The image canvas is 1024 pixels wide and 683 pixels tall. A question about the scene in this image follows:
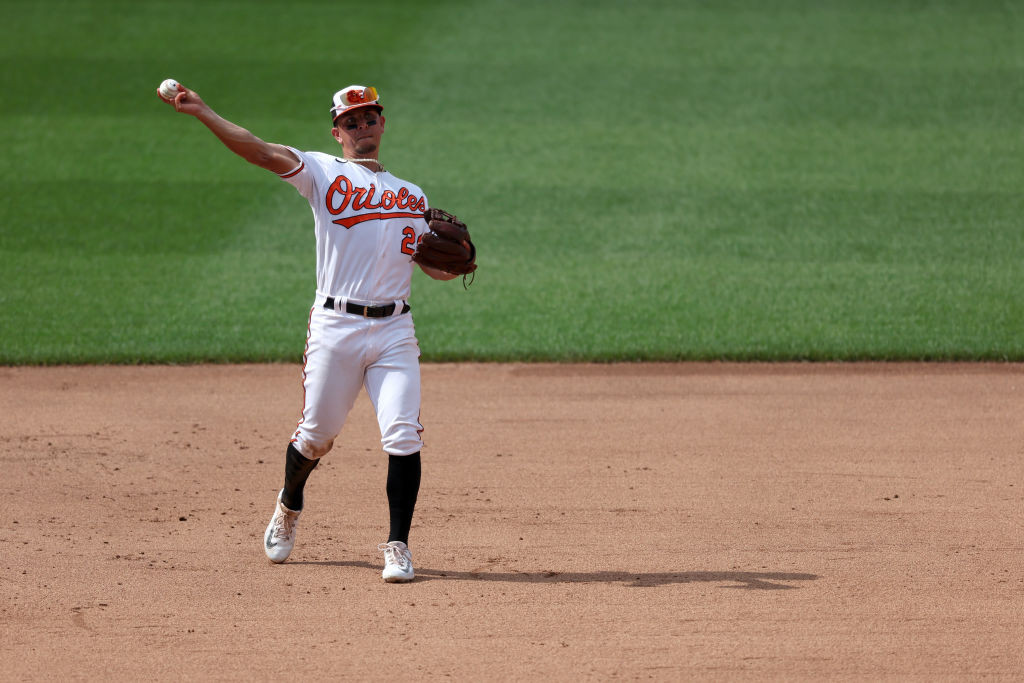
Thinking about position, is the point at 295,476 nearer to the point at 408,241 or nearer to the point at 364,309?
the point at 364,309

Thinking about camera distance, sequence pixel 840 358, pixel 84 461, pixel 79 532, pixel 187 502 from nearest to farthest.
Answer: pixel 79 532
pixel 187 502
pixel 84 461
pixel 840 358

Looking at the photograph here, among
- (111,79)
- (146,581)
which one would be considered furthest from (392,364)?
(111,79)

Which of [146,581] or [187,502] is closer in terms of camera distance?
[146,581]

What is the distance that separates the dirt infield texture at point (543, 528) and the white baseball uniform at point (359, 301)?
27.5 inches

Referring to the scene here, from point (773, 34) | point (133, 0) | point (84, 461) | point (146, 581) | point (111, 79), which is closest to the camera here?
point (146, 581)

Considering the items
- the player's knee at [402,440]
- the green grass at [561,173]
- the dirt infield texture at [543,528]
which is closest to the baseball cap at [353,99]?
the player's knee at [402,440]

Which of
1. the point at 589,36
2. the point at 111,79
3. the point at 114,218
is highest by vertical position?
the point at 589,36

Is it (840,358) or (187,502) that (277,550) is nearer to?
(187,502)

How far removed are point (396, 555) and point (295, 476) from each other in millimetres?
→ 572

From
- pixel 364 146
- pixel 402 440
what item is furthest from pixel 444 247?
pixel 402 440

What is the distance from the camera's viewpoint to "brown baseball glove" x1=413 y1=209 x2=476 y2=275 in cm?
477

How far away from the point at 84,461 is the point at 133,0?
11384mm

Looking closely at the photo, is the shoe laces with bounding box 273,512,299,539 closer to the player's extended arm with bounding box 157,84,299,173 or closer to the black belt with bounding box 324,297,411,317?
the black belt with bounding box 324,297,411,317

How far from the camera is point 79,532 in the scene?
5312mm
